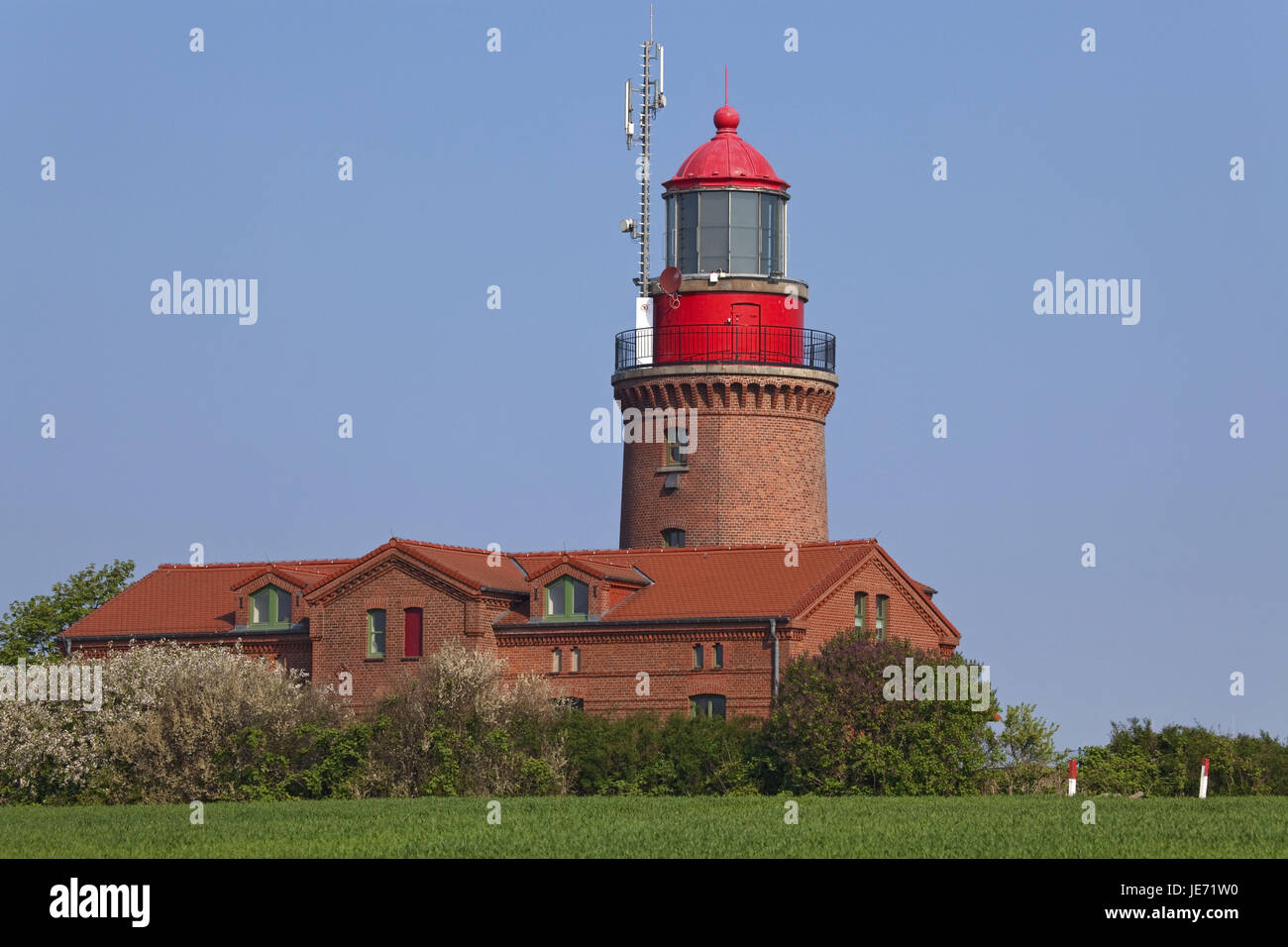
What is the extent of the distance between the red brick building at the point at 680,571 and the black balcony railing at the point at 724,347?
0.05 m

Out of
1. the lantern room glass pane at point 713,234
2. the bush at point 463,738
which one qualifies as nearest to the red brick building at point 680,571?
the lantern room glass pane at point 713,234

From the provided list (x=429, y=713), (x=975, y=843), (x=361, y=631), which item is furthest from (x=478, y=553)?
(x=975, y=843)

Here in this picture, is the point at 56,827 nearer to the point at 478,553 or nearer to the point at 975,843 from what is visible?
the point at 975,843

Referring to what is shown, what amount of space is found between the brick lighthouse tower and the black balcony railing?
0.12 ft

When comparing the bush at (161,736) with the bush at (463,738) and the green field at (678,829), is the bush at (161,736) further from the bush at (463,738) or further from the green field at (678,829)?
the green field at (678,829)

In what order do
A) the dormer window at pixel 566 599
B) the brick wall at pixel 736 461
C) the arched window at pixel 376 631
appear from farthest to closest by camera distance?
1. the brick wall at pixel 736 461
2. the arched window at pixel 376 631
3. the dormer window at pixel 566 599

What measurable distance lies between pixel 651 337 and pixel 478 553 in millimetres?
7398

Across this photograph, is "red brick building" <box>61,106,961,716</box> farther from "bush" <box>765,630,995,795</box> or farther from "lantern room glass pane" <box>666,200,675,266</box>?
"bush" <box>765,630,995,795</box>

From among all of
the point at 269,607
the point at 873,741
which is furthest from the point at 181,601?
the point at 873,741

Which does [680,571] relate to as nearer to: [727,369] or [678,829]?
[727,369]

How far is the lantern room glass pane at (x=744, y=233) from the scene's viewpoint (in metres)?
60.0

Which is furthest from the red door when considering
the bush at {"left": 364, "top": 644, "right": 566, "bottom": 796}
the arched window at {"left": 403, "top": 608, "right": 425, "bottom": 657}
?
the bush at {"left": 364, "top": 644, "right": 566, "bottom": 796}

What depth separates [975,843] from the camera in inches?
1323

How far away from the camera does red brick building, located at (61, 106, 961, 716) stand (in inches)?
2174
